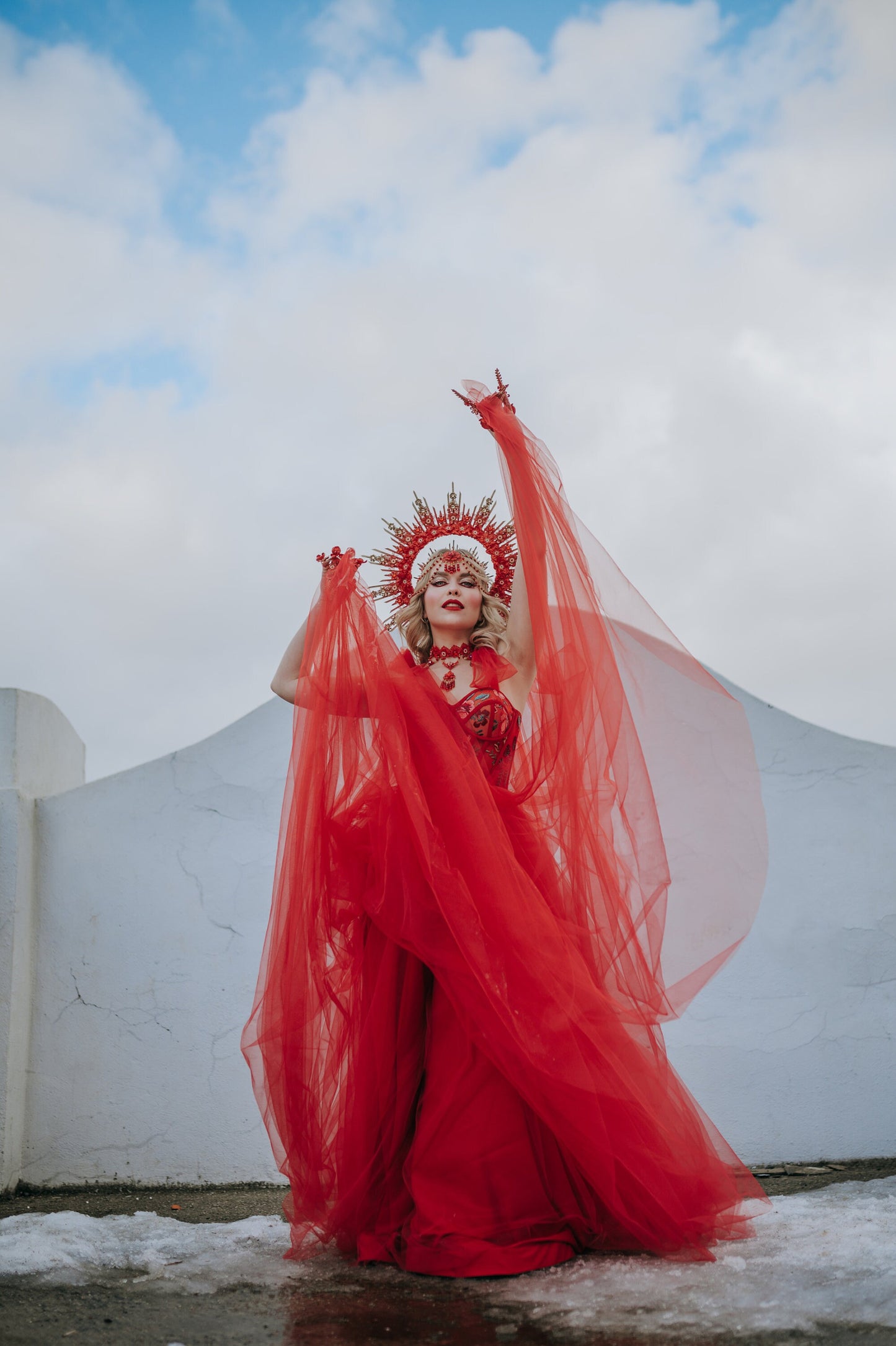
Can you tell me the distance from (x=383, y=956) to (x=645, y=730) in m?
1.94

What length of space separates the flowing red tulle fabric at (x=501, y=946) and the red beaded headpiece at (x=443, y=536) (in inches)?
19.1

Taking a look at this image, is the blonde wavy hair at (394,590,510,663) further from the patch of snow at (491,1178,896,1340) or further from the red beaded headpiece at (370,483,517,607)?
the patch of snow at (491,1178,896,1340)

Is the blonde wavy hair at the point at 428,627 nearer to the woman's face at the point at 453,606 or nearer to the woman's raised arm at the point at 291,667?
the woman's face at the point at 453,606

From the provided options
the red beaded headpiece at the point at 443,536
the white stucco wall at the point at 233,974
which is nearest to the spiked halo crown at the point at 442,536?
the red beaded headpiece at the point at 443,536

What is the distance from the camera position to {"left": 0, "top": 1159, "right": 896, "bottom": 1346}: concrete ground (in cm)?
207

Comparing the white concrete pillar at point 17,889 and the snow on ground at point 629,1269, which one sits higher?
the white concrete pillar at point 17,889

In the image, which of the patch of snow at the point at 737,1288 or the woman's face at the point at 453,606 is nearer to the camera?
the patch of snow at the point at 737,1288

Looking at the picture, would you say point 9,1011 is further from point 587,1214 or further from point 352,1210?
point 587,1214

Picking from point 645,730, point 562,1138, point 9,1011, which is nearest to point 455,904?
point 562,1138

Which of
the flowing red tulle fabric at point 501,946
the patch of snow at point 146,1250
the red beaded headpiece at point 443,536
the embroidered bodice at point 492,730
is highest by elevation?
the red beaded headpiece at point 443,536

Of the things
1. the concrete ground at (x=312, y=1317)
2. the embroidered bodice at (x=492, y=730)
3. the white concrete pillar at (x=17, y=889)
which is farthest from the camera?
the white concrete pillar at (x=17, y=889)

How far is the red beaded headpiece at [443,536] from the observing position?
3.60 meters

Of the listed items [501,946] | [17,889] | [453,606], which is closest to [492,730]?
[453,606]

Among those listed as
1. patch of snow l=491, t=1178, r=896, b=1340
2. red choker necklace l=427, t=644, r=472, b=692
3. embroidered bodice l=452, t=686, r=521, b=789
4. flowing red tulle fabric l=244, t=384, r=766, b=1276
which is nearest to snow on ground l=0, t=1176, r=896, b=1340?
patch of snow l=491, t=1178, r=896, b=1340
